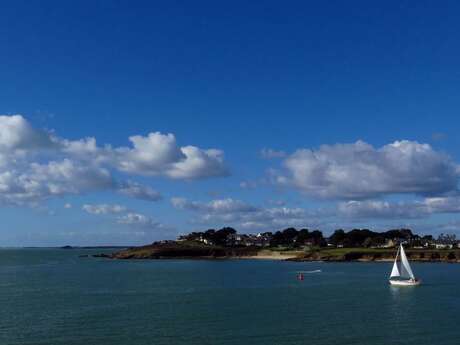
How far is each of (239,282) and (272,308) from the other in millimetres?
48590

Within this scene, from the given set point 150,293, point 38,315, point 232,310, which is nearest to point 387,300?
point 232,310

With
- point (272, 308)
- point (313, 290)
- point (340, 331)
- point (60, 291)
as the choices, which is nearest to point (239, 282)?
point (313, 290)

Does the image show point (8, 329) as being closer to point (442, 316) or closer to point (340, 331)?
point (340, 331)

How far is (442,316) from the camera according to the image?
236 ft

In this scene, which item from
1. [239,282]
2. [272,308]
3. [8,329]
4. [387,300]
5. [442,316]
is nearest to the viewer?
[8,329]

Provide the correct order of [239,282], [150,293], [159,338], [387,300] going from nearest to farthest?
[159,338], [387,300], [150,293], [239,282]

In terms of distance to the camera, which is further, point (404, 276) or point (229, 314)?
point (404, 276)

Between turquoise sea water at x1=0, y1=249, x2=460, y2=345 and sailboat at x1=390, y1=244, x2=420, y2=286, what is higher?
sailboat at x1=390, y1=244, x2=420, y2=286

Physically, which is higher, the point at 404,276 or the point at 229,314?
the point at 404,276

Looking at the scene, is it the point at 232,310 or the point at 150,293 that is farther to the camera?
the point at 150,293

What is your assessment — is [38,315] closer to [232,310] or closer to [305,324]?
[232,310]

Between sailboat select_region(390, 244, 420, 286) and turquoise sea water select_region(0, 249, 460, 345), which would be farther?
sailboat select_region(390, 244, 420, 286)

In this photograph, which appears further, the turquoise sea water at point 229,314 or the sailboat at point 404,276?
the sailboat at point 404,276

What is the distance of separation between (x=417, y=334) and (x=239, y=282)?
69363mm
